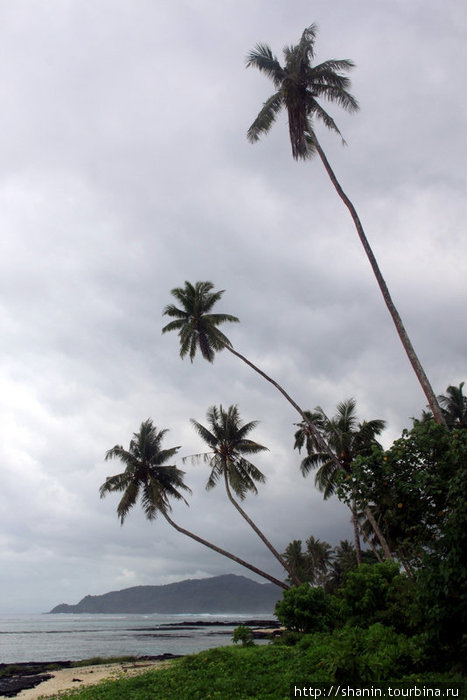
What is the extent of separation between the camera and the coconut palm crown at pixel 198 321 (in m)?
28.4

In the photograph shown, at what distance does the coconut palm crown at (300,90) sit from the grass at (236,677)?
55.7 feet

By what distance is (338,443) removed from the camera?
29484 millimetres

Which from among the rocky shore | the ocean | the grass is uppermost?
the grass

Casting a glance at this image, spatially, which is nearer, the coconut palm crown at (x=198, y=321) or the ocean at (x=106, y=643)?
the coconut palm crown at (x=198, y=321)

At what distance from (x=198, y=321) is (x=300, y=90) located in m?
14.1

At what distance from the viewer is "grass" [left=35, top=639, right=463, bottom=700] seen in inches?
370

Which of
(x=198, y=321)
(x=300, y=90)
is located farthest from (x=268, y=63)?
(x=198, y=321)

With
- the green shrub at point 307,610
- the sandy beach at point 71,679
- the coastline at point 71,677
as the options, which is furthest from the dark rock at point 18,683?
the green shrub at point 307,610

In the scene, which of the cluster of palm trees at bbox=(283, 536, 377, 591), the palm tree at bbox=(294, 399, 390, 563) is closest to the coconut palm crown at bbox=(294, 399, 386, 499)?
the palm tree at bbox=(294, 399, 390, 563)

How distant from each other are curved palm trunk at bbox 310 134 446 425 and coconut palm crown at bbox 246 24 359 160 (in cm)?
85

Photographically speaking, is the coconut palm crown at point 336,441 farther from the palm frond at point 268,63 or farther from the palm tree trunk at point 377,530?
the palm frond at point 268,63

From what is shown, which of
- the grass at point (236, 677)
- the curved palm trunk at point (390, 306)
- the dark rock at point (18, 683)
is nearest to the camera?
the grass at point (236, 677)

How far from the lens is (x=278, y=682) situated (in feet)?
32.6

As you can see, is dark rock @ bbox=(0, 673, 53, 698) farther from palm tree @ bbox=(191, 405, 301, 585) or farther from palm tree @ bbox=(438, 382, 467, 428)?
palm tree @ bbox=(438, 382, 467, 428)
